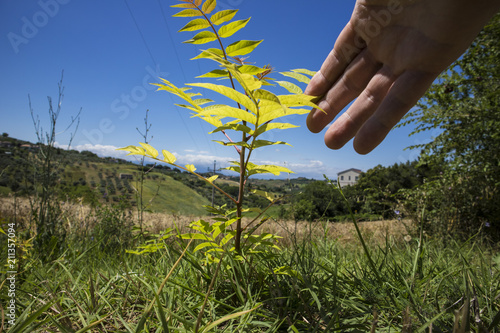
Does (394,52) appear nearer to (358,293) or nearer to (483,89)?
(358,293)

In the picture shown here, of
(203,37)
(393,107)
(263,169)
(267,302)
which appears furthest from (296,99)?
(267,302)

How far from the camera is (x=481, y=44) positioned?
6.09 metres

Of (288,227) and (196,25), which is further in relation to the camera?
(288,227)

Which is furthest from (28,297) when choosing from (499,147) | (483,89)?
(483,89)

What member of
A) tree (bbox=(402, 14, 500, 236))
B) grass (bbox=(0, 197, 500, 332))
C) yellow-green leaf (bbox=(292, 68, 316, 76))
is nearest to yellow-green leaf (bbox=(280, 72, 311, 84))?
yellow-green leaf (bbox=(292, 68, 316, 76))

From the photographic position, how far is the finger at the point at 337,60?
5.48 feet

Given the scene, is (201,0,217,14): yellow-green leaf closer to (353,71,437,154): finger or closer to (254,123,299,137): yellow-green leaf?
(254,123,299,137): yellow-green leaf

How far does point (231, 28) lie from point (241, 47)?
11 centimetres

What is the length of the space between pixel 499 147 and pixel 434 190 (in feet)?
5.09

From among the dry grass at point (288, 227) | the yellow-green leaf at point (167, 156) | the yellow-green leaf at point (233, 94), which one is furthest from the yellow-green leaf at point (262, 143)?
the dry grass at point (288, 227)

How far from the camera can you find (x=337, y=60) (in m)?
1.73

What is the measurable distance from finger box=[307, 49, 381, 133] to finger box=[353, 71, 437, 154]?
0.82ft

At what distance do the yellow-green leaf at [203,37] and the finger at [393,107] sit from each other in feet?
3.14

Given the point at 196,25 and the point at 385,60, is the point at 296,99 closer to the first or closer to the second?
the point at 196,25
